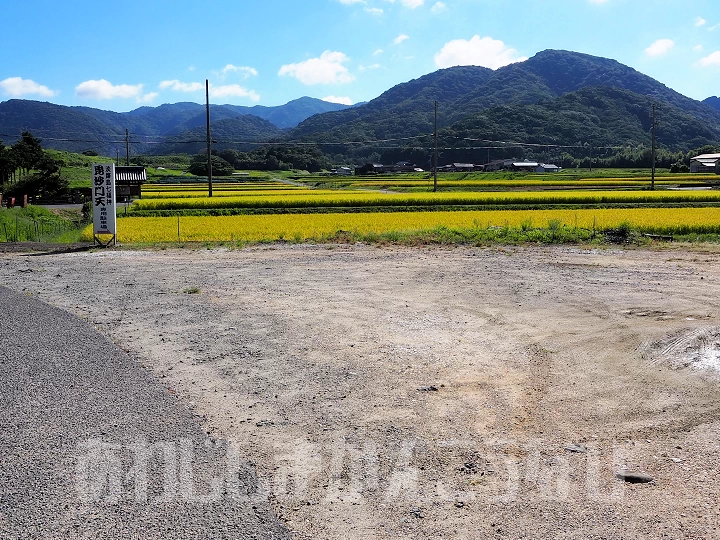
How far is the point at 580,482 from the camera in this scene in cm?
378

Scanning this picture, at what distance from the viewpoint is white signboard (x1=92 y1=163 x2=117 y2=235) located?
53.0 feet

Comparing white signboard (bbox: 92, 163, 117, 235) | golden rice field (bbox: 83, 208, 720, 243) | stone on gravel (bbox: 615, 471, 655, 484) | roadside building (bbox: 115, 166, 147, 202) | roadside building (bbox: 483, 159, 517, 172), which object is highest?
roadside building (bbox: 483, 159, 517, 172)

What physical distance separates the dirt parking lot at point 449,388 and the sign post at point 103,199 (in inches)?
202

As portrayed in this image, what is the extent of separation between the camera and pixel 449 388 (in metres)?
5.50

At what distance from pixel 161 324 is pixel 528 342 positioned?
425cm

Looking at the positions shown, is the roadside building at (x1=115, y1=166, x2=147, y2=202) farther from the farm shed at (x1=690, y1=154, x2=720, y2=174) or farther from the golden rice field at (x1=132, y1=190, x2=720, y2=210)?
the farm shed at (x1=690, y1=154, x2=720, y2=174)

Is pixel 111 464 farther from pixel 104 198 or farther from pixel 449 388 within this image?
pixel 104 198

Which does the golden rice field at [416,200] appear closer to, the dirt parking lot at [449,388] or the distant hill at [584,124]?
the dirt parking lot at [449,388]

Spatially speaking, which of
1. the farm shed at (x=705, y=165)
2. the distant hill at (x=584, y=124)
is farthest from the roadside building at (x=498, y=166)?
the farm shed at (x=705, y=165)

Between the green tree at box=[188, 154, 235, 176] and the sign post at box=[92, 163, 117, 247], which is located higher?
the green tree at box=[188, 154, 235, 176]

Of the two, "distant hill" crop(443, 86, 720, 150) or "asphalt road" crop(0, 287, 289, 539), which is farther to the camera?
"distant hill" crop(443, 86, 720, 150)

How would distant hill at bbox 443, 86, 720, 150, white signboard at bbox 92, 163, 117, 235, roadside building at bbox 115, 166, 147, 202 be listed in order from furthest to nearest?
distant hill at bbox 443, 86, 720, 150 < roadside building at bbox 115, 166, 147, 202 < white signboard at bbox 92, 163, 117, 235

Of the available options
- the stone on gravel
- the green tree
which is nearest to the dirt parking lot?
the stone on gravel

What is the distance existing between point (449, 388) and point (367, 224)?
1650cm
